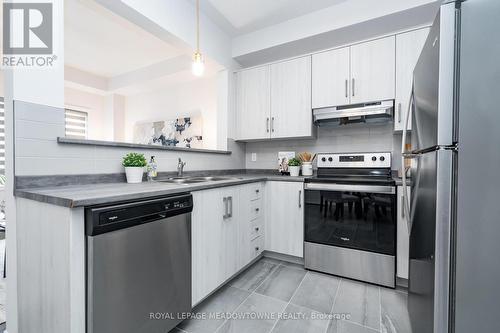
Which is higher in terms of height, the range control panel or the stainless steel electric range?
the range control panel

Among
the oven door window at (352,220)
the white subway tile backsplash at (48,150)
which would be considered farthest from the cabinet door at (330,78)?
the white subway tile backsplash at (48,150)

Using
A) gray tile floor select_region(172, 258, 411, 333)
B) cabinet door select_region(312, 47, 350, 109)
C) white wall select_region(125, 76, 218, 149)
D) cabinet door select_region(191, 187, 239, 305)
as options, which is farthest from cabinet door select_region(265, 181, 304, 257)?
white wall select_region(125, 76, 218, 149)

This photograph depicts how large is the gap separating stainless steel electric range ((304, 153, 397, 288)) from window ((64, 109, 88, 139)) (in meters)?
4.76

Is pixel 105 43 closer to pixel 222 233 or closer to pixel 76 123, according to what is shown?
pixel 76 123

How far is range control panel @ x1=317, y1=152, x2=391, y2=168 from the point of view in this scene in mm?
2239

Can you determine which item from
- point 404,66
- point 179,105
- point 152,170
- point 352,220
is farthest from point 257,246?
point 179,105

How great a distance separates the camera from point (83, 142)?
4.82ft

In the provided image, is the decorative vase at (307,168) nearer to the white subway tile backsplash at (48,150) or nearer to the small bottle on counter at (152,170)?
the small bottle on counter at (152,170)

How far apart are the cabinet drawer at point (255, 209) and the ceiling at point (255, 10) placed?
196cm

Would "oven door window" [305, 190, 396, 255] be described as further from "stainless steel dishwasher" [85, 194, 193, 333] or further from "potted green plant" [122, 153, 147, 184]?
"potted green plant" [122, 153, 147, 184]

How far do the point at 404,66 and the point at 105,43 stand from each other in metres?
3.59

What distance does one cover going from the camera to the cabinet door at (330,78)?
90.8 inches

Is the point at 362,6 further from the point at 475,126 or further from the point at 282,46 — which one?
the point at 475,126

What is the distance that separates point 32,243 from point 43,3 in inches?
53.2
